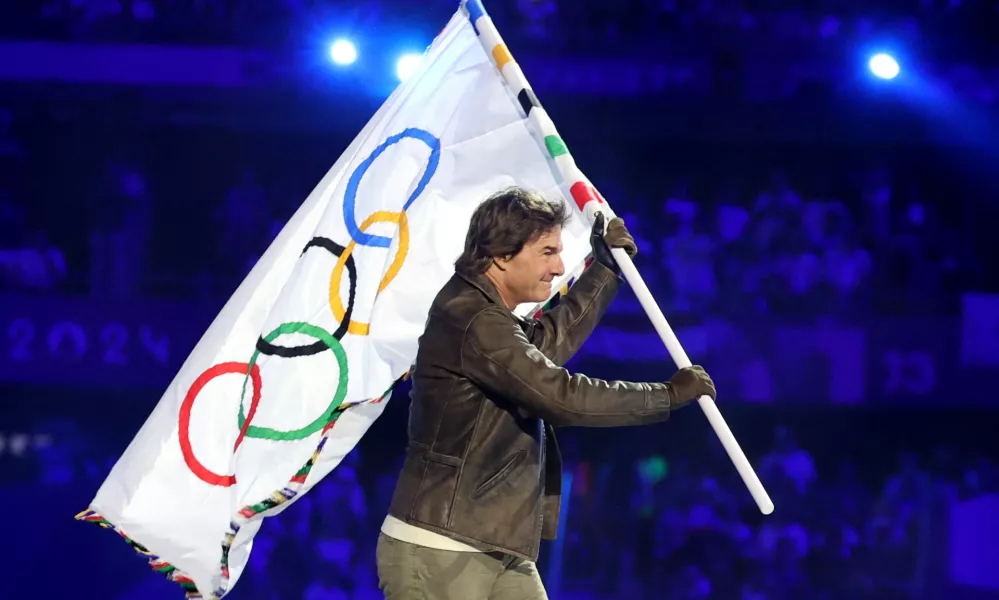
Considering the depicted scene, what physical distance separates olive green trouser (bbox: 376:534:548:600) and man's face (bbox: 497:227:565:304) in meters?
0.49

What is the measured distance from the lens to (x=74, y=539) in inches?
199

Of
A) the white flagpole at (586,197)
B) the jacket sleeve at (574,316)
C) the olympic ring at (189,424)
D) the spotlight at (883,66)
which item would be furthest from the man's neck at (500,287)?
the spotlight at (883,66)

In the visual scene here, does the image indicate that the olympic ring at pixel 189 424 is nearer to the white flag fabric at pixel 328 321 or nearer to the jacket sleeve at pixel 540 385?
the white flag fabric at pixel 328 321

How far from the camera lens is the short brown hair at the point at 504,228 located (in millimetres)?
2059

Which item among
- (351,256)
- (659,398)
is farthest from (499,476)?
(351,256)

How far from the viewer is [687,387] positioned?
2006 mm

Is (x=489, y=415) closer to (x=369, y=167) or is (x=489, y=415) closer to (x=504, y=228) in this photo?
(x=504, y=228)

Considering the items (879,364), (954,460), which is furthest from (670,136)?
(954,460)

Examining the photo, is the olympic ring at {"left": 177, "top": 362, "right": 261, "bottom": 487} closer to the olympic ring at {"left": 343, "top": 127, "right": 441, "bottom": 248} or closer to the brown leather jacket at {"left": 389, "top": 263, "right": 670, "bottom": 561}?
the olympic ring at {"left": 343, "top": 127, "right": 441, "bottom": 248}

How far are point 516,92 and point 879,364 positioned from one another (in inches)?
171

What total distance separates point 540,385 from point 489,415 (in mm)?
143

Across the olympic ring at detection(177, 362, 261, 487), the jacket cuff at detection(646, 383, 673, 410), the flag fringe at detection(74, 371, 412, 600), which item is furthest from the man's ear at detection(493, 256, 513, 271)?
the olympic ring at detection(177, 362, 261, 487)

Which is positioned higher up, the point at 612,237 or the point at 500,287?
the point at 612,237

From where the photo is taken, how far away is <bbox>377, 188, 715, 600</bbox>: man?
1938 millimetres
